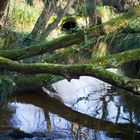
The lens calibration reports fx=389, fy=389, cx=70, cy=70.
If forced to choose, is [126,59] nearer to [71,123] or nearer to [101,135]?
[101,135]

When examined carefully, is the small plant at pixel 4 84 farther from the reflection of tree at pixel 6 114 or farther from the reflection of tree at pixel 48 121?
the reflection of tree at pixel 48 121

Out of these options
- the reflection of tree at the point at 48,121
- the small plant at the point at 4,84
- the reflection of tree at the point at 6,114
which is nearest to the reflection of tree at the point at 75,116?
the reflection of tree at the point at 48,121

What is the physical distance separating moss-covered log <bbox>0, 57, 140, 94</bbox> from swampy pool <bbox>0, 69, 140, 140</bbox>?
104 centimetres

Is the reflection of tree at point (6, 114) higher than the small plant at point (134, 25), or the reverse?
the small plant at point (134, 25)

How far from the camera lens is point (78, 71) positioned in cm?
459

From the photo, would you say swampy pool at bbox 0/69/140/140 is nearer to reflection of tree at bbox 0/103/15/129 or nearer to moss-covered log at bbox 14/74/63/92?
reflection of tree at bbox 0/103/15/129

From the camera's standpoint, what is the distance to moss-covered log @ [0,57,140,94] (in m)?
4.20

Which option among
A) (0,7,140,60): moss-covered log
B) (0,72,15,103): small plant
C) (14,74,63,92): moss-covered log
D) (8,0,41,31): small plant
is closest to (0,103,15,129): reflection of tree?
(0,72,15,103): small plant

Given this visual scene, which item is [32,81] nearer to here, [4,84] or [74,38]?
[4,84]

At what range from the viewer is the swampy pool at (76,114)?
588cm

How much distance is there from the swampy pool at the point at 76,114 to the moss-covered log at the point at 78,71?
3.40 ft

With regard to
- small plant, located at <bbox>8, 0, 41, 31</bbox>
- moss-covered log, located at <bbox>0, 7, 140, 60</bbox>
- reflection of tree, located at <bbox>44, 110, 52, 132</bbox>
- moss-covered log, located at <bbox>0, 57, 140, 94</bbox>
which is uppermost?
small plant, located at <bbox>8, 0, 41, 31</bbox>

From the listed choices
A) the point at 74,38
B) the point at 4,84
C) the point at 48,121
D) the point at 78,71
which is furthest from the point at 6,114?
the point at 78,71

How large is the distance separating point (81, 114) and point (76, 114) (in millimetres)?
92
